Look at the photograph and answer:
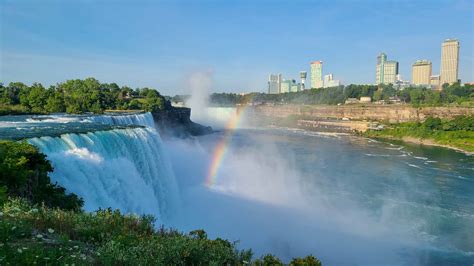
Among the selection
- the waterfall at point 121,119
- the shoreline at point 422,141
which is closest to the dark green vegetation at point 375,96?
the shoreline at point 422,141

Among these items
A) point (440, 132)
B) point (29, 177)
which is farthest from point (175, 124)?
point (29, 177)

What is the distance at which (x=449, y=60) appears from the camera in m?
166

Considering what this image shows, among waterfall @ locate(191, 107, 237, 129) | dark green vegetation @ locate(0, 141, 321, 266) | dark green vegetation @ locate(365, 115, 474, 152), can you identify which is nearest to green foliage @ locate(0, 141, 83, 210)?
dark green vegetation @ locate(0, 141, 321, 266)

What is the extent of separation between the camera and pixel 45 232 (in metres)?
4.98

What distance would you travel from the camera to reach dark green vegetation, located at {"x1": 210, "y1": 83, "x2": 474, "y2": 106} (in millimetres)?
75625

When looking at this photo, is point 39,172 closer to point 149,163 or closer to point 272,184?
point 149,163

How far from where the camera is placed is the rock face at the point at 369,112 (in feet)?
201

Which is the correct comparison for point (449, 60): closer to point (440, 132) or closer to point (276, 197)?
point (440, 132)

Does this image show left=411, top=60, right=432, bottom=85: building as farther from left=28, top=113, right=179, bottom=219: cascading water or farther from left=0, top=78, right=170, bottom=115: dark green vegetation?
left=28, top=113, right=179, bottom=219: cascading water

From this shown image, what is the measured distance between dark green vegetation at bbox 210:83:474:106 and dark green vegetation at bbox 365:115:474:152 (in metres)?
15.7

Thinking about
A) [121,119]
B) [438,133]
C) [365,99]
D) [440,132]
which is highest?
[365,99]

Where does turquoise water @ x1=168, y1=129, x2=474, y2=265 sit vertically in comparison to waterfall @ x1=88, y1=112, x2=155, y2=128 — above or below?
below

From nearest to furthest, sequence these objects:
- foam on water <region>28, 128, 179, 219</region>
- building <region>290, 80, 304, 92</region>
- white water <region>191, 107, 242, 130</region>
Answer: foam on water <region>28, 128, 179, 219</region> < white water <region>191, 107, 242, 130</region> < building <region>290, 80, 304, 92</region>

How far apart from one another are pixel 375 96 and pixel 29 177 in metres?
92.1
